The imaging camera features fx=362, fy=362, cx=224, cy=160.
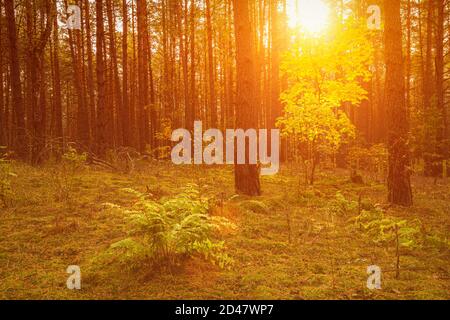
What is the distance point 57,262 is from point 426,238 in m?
6.02

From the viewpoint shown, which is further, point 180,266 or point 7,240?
point 7,240

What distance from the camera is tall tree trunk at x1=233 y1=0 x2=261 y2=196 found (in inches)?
375

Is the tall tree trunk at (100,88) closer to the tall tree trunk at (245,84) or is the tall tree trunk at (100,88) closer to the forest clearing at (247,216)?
the forest clearing at (247,216)

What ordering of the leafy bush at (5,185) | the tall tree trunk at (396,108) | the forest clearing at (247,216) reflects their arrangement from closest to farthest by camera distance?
the forest clearing at (247,216), the leafy bush at (5,185), the tall tree trunk at (396,108)

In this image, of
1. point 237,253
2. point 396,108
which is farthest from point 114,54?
point 237,253

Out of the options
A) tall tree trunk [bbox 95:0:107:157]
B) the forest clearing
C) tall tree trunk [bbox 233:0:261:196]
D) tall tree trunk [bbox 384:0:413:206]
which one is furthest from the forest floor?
tall tree trunk [bbox 95:0:107:157]

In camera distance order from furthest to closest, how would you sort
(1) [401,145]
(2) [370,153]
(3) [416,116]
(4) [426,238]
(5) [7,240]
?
(3) [416,116] < (2) [370,153] < (1) [401,145] < (4) [426,238] < (5) [7,240]

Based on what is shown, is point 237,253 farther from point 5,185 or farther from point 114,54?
point 114,54

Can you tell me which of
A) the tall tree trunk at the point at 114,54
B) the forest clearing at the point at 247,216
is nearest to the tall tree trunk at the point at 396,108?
the forest clearing at the point at 247,216

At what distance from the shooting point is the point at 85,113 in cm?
2025

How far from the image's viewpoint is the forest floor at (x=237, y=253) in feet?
14.2

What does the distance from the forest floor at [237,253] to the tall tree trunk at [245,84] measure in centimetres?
58

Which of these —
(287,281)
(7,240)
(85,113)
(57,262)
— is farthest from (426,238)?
(85,113)
